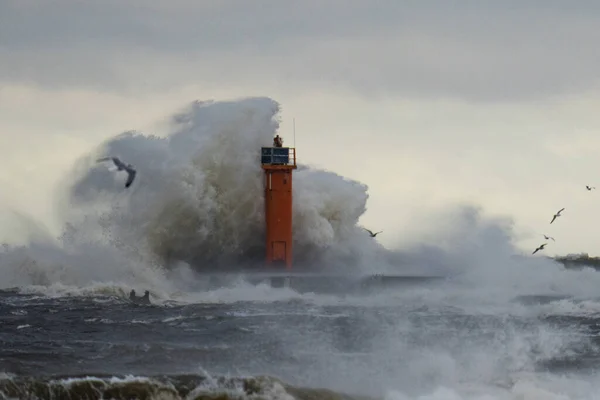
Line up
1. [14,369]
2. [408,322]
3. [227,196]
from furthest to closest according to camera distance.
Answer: [227,196]
[408,322]
[14,369]

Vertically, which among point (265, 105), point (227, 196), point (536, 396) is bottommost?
point (536, 396)

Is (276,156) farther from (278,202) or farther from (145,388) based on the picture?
(145,388)

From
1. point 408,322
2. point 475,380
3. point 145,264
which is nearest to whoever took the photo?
point 475,380

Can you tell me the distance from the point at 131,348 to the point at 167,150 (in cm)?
1968

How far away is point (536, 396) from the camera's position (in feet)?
54.2

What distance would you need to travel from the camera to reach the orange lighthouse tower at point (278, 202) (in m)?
36.1

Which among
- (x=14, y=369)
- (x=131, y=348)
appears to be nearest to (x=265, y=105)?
(x=131, y=348)

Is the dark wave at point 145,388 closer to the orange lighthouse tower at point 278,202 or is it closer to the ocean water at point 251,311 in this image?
the ocean water at point 251,311

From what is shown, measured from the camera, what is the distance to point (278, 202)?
36.2m

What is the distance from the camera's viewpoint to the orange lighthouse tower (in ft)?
119

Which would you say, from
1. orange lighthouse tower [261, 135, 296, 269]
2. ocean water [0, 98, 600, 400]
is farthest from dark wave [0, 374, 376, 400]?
orange lighthouse tower [261, 135, 296, 269]

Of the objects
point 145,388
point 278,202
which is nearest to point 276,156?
point 278,202

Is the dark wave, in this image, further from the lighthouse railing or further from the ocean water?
the lighthouse railing

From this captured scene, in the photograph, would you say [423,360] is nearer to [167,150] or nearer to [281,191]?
[281,191]
